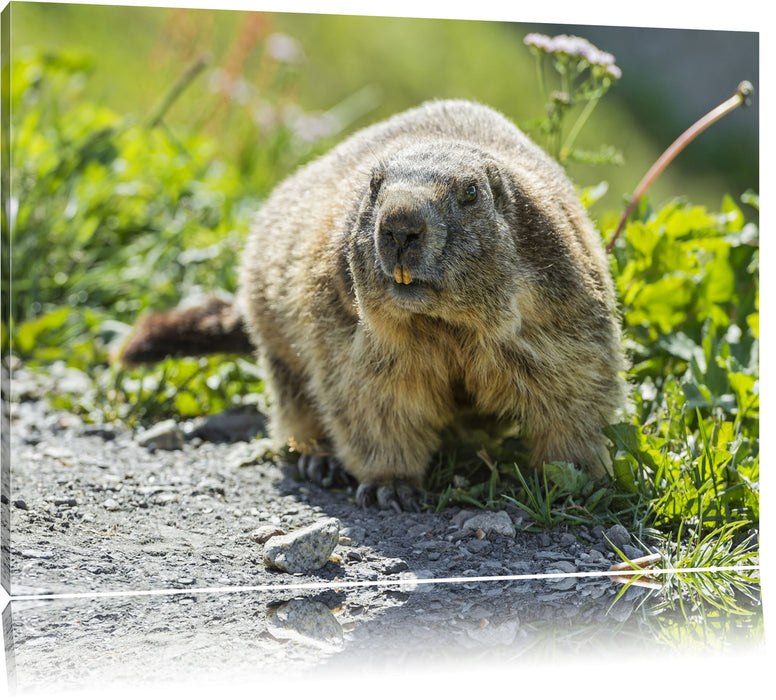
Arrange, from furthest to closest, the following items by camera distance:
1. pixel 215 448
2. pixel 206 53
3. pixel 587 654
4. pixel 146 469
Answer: pixel 206 53, pixel 215 448, pixel 146 469, pixel 587 654

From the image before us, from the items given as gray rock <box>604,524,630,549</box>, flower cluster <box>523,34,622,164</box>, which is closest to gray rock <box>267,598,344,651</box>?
gray rock <box>604,524,630,549</box>

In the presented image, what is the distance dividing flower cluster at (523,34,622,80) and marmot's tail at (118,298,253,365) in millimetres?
1775

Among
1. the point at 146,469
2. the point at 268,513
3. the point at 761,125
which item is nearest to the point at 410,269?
the point at 268,513

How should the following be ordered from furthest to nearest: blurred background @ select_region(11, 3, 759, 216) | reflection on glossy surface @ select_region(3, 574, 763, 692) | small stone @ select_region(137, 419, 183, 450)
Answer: blurred background @ select_region(11, 3, 759, 216), small stone @ select_region(137, 419, 183, 450), reflection on glossy surface @ select_region(3, 574, 763, 692)

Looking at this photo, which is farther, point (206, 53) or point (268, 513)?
point (206, 53)

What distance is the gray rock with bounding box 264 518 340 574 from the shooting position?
3365 mm

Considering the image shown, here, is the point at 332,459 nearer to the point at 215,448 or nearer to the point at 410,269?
the point at 215,448

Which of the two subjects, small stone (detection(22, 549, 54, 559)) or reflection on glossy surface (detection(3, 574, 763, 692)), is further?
small stone (detection(22, 549, 54, 559))

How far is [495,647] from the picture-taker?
2.81 metres

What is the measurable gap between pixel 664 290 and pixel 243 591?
217 cm

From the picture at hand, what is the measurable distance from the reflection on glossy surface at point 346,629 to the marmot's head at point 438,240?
89cm

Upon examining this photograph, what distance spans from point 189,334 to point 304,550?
1482mm

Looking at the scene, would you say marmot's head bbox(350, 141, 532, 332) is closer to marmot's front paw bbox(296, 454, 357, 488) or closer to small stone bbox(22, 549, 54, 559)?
marmot's front paw bbox(296, 454, 357, 488)

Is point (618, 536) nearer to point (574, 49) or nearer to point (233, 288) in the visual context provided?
point (574, 49)
